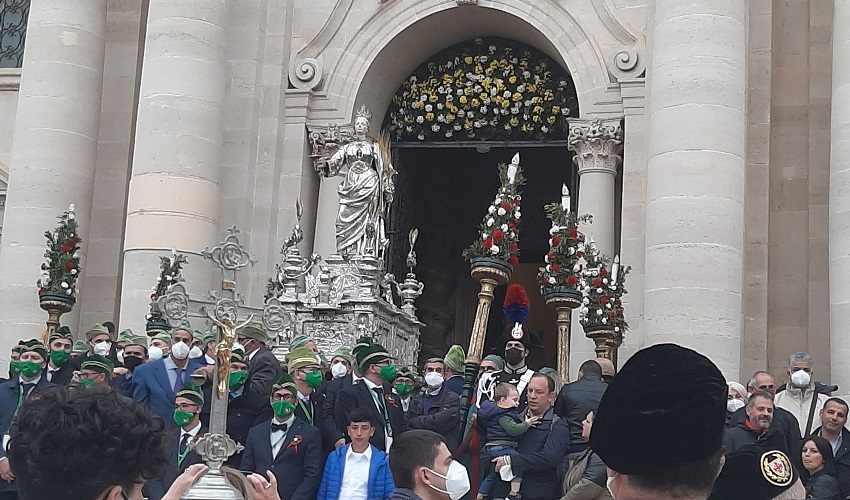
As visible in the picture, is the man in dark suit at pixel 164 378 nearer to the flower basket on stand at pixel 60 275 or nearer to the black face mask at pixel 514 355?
the black face mask at pixel 514 355

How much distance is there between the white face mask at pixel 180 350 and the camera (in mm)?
12156

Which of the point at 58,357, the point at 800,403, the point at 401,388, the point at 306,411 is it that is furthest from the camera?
the point at 800,403

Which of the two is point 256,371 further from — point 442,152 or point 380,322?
point 442,152

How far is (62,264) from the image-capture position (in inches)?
695

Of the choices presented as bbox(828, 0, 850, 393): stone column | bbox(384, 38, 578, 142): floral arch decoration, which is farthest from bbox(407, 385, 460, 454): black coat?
bbox(384, 38, 578, 142): floral arch decoration

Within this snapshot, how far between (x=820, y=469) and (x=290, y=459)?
3.99 m

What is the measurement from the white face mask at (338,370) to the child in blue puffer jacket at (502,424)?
227 centimetres

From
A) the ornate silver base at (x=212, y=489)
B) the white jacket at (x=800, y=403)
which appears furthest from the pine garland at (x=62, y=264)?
the ornate silver base at (x=212, y=489)

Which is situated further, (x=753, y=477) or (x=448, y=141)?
(x=448, y=141)

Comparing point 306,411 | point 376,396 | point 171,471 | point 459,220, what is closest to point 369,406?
point 376,396

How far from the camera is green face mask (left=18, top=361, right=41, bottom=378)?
41.7 feet

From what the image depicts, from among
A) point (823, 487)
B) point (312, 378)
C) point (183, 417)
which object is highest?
point (312, 378)

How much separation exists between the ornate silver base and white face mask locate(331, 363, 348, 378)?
7581 millimetres

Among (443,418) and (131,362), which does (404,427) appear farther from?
(131,362)
